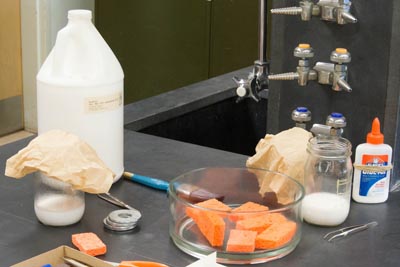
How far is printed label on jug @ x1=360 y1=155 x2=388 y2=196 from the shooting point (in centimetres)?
144

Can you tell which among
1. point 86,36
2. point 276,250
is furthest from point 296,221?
point 86,36

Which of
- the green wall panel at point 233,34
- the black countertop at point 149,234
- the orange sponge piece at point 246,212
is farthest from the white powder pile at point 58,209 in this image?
the green wall panel at point 233,34

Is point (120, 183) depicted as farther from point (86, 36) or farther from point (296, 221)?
point (296, 221)

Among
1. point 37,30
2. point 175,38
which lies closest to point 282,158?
point 175,38

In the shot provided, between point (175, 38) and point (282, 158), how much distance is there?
253cm

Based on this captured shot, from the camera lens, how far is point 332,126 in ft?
5.06

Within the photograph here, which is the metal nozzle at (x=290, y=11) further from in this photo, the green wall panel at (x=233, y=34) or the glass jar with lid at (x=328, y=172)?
the green wall panel at (x=233, y=34)

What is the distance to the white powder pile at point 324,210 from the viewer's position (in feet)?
4.46

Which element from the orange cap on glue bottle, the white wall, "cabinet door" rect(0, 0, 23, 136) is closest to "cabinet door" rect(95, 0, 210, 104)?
the white wall

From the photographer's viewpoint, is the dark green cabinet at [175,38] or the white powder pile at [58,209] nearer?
the white powder pile at [58,209]

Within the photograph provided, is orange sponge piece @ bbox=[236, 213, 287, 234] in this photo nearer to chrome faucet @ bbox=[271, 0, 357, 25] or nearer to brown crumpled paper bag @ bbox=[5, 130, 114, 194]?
brown crumpled paper bag @ bbox=[5, 130, 114, 194]

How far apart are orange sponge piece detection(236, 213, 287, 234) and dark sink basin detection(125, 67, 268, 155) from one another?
73cm

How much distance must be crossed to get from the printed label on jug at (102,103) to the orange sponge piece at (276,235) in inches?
15.5

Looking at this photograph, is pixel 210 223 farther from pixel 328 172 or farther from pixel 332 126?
pixel 332 126
